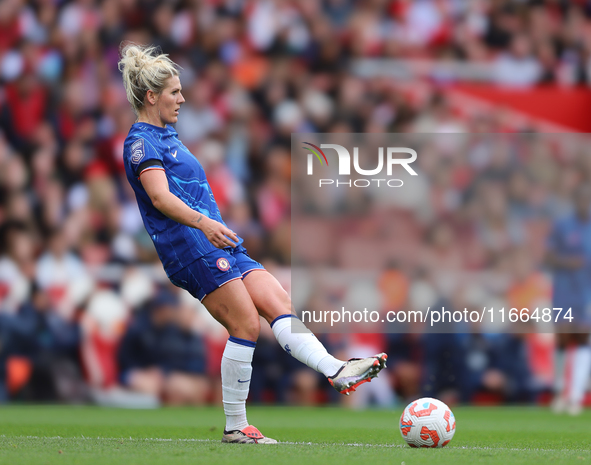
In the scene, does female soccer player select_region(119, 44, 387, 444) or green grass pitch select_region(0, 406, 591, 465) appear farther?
female soccer player select_region(119, 44, 387, 444)

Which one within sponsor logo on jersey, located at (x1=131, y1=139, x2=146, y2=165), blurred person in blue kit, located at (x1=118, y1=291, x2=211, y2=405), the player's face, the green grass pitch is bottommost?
the green grass pitch

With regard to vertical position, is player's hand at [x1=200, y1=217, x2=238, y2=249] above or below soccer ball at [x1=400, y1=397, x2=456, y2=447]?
above

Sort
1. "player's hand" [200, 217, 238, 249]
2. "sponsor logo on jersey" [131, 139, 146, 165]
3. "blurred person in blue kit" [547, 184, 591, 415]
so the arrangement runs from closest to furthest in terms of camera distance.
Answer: "player's hand" [200, 217, 238, 249]
"sponsor logo on jersey" [131, 139, 146, 165]
"blurred person in blue kit" [547, 184, 591, 415]

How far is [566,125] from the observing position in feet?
37.3

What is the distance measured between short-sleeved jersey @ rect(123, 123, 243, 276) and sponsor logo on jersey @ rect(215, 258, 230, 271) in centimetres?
8

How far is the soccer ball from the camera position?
4.66 m

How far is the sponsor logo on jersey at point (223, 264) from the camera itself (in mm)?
4730

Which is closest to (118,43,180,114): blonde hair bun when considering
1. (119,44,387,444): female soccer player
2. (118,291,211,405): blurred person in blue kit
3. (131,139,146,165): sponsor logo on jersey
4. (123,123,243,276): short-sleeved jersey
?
(119,44,387,444): female soccer player

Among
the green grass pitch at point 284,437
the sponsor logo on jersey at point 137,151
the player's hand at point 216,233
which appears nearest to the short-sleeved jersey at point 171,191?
the sponsor logo on jersey at point 137,151

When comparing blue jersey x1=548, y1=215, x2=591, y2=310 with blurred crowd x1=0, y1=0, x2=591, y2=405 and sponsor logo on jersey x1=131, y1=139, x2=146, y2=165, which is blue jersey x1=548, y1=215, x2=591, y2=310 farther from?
sponsor logo on jersey x1=131, y1=139, x2=146, y2=165

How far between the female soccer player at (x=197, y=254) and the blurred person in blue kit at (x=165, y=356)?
489 centimetres

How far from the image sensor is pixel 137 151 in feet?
15.3

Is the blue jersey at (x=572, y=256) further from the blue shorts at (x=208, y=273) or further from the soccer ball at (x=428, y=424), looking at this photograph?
the blue shorts at (x=208, y=273)

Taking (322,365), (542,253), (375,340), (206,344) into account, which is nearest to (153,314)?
(206,344)
